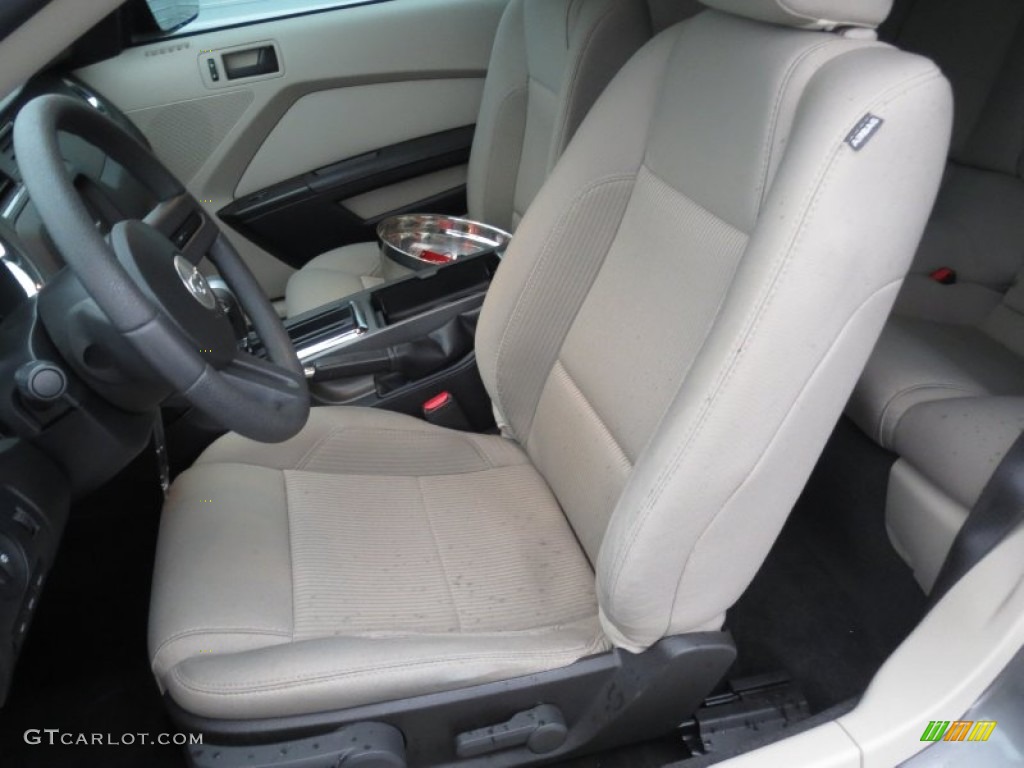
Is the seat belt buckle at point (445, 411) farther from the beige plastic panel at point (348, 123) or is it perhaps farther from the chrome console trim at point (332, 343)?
the beige plastic panel at point (348, 123)

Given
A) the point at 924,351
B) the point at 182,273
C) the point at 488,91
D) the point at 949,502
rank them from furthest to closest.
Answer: the point at 488,91 → the point at 924,351 → the point at 949,502 → the point at 182,273

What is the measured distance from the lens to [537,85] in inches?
72.4

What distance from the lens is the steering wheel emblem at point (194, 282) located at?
93cm

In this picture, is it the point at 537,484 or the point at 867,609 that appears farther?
the point at 867,609

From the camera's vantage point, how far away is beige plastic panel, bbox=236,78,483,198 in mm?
→ 2146

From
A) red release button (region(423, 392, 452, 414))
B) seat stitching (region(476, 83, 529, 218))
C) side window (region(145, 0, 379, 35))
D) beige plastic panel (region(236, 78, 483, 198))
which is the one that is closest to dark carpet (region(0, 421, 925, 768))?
red release button (region(423, 392, 452, 414))

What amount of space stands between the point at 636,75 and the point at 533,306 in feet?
1.06

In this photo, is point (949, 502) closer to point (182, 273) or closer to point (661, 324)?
point (661, 324)

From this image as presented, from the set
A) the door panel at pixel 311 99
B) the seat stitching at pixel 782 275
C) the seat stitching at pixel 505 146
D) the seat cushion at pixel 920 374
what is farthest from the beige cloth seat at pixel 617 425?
the door panel at pixel 311 99

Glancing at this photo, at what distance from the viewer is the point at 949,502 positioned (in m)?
1.25

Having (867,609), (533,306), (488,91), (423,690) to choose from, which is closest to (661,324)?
(533,306)

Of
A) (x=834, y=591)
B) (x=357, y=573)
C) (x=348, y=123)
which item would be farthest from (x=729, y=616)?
(x=348, y=123)

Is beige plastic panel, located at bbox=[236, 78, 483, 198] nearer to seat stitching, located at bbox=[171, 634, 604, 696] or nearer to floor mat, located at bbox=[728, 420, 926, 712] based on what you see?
floor mat, located at bbox=[728, 420, 926, 712]

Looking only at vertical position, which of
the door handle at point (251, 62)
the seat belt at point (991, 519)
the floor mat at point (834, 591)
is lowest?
the floor mat at point (834, 591)
